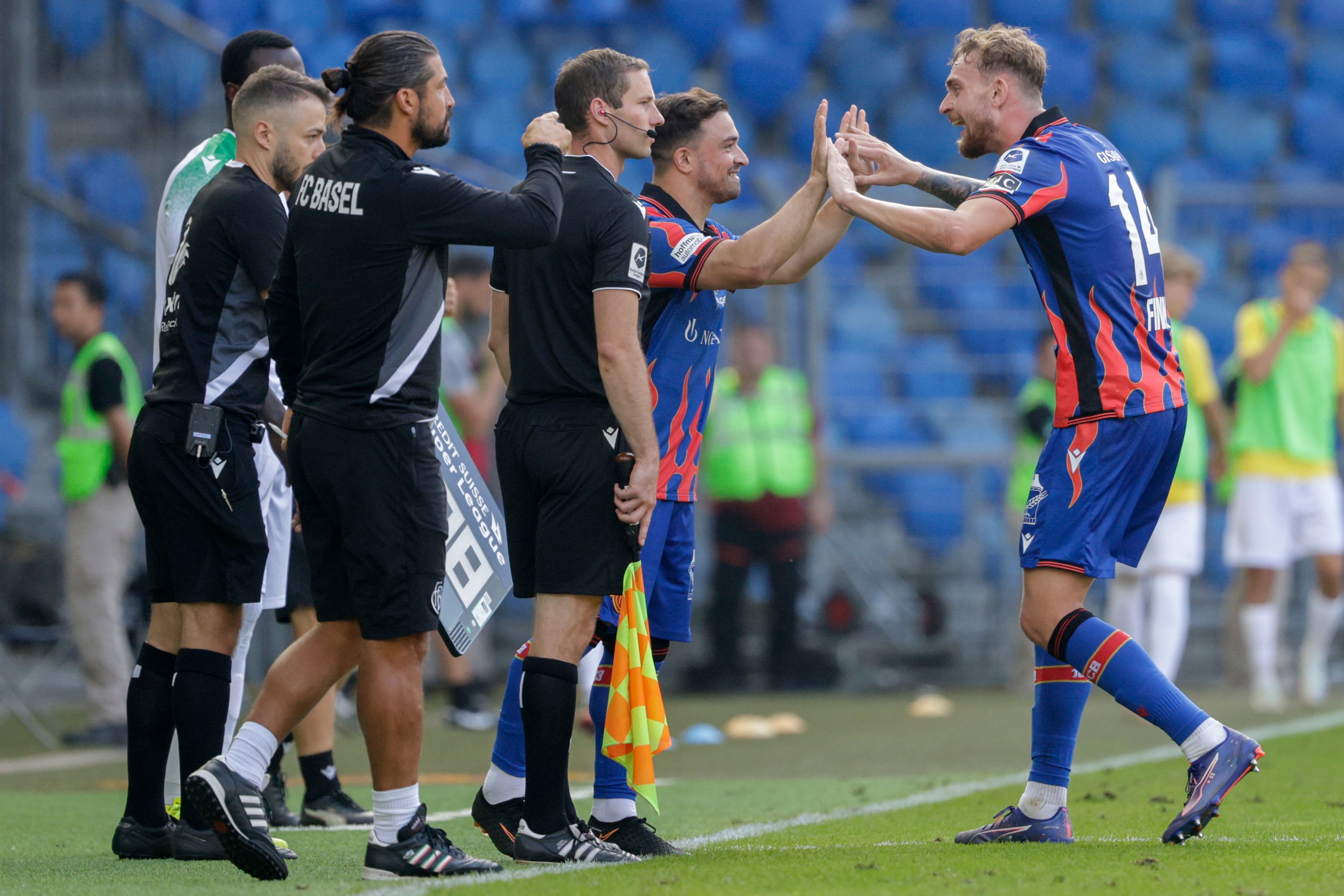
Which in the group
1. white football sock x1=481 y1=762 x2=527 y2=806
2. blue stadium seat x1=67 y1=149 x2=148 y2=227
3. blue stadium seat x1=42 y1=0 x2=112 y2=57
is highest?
blue stadium seat x1=42 y1=0 x2=112 y2=57

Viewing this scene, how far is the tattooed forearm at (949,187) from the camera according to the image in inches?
197

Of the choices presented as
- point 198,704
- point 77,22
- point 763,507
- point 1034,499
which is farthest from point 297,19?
point 1034,499

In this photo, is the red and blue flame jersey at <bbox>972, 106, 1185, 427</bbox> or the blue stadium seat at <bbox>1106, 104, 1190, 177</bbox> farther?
the blue stadium seat at <bbox>1106, 104, 1190, 177</bbox>

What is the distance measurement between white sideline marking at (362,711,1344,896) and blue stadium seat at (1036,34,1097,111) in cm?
840

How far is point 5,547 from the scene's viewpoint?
9469 mm

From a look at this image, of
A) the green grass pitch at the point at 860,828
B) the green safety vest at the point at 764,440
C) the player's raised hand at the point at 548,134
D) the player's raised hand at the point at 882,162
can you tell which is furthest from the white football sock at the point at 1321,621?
the player's raised hand at the point at 548,134

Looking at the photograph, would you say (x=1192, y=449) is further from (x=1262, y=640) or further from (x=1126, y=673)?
(x=1126, y=673)

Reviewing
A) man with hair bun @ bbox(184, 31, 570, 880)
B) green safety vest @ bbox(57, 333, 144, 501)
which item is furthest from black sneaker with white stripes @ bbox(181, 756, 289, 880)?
green safety vest @ bbox(57, 333, 144, 501)

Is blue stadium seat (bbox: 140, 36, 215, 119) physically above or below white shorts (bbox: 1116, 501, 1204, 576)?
above

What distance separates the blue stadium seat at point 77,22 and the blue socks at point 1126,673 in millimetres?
8976

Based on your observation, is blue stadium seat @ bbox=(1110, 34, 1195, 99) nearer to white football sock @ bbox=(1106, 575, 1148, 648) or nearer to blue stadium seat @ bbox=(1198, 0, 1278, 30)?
blue stadium seat @ bbox=(1198, 0, 1278, 30)

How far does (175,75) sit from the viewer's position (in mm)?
10859

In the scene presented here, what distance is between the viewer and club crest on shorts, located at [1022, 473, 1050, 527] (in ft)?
14.8

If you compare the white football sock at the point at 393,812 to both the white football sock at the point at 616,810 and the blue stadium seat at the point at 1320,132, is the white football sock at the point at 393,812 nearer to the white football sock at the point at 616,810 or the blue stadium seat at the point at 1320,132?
the white football sock at the point at 616,810
